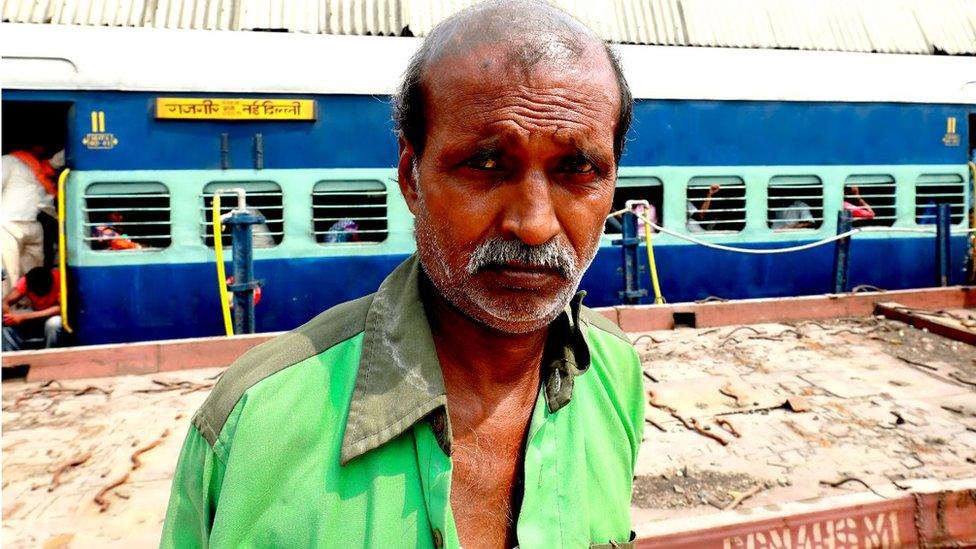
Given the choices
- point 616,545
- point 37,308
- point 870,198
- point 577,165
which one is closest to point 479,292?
point 577,165

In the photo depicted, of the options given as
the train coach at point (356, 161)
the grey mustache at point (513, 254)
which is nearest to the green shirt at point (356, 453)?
the grey mustache at point (513, 254)

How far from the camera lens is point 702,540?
9.40 feet

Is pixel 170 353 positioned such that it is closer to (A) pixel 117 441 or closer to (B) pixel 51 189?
(A) pixel 117 441

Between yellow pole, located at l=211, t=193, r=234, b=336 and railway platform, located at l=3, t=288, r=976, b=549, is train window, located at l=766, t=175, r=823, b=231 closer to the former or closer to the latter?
railway platform, located at l=3, t=288, r=976, b=549

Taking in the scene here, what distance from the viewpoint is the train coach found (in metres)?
6.46

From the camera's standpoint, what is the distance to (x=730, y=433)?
4098 millimetres

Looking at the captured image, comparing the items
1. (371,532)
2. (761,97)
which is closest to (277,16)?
(761,97)

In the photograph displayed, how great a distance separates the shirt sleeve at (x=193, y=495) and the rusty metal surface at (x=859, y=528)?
206 centimetres

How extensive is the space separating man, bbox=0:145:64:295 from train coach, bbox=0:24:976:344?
19.3 inches

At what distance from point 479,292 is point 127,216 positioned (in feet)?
21.6

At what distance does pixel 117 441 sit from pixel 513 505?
360cm

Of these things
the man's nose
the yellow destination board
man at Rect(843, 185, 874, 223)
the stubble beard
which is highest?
the yellow destination board

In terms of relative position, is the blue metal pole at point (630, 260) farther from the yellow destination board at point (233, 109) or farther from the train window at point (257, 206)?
the train window at point (257, 206)

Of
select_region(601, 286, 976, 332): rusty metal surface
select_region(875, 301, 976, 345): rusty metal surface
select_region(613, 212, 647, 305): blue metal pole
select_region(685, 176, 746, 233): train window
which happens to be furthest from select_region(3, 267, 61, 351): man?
select_region(875, 301, 976, 345): rusty metal surface
